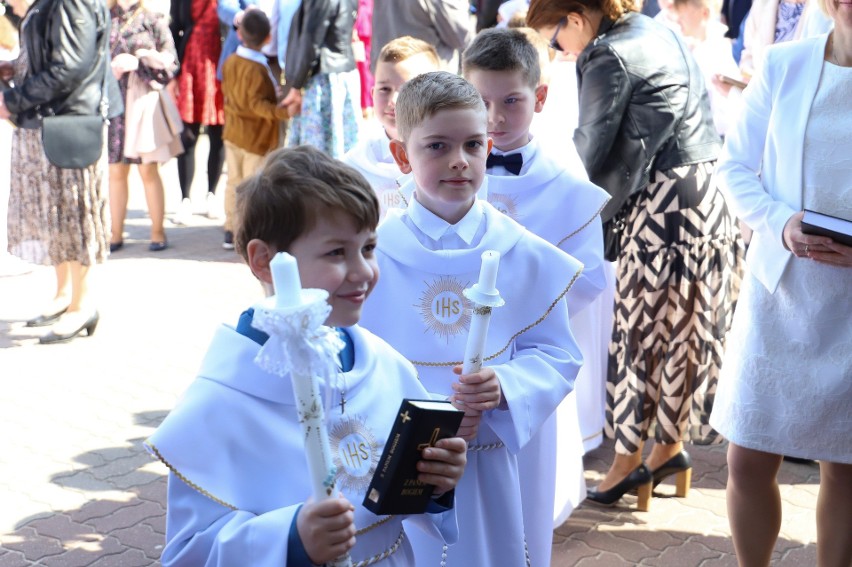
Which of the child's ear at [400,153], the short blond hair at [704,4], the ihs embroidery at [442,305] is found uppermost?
the short blond hair at [704,4]

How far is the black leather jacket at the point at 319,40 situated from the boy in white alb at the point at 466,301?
583 centimetres

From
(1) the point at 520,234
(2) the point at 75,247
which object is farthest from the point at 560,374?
(2) the point at 75,247

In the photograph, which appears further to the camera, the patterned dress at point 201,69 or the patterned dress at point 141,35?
the patterned dress at point 201,69

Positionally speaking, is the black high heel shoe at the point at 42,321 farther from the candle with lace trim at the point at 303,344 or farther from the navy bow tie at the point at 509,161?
the candle with lace trim at the point at 303,344

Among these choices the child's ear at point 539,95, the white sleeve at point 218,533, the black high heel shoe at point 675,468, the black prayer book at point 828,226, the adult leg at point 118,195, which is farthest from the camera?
the adult leg at point 118,195

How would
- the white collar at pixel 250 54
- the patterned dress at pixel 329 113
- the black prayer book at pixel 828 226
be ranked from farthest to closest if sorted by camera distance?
the white collar at pixel 250 54 → the patterned dress at pixel 329 113 → the black prayer book at pixel 828 226

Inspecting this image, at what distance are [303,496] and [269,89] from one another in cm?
760

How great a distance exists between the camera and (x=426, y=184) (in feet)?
9.11

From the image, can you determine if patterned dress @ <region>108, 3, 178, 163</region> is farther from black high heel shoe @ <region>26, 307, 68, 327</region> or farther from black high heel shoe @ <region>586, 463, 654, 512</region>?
black high heel shoe @ <region>586, 463, 654, 512</region>

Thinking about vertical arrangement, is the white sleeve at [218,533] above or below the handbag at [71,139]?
below

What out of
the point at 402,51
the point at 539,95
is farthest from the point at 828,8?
the point at 402,51

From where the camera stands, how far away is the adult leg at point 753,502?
3447 millimetres

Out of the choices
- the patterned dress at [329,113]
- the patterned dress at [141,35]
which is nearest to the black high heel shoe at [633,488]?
the patterned dress at [329,113]

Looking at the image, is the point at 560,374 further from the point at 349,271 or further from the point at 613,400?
the point at 613,400
